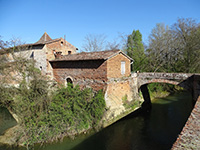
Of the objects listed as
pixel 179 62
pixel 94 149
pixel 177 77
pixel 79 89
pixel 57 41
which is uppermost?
pixel 57 41

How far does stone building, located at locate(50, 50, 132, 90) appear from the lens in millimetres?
11117

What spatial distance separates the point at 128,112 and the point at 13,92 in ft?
33.5

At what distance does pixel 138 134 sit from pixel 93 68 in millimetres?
6414

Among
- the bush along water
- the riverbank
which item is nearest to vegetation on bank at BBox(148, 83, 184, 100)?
the bush along water

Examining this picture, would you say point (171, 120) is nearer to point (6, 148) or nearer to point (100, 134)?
point (100, 134)

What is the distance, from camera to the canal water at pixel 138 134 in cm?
841

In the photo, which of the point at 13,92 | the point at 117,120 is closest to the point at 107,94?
the point at 117,120

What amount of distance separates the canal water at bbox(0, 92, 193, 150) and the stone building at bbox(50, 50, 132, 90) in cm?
385

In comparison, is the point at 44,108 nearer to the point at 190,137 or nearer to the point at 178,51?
the point at 190,137

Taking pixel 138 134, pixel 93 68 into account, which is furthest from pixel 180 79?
pixel 93 68

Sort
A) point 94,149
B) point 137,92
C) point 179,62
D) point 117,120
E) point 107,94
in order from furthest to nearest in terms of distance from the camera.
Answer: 1. point 179,62
2. point 137,92
3. point 117,120
4. point 107,94
5. point 94,149

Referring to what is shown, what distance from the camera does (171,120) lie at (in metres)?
12.1

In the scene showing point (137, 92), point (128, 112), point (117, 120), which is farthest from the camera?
point (137, 92)

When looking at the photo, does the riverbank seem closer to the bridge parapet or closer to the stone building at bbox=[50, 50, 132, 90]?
the stone building at bbox=[50, 50, 132, 90]
